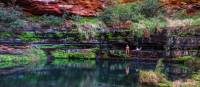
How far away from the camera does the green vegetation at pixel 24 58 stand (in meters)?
38.7

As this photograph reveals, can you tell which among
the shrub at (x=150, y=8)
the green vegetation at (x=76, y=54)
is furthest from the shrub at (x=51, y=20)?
the shrub at (x=150, y=8)

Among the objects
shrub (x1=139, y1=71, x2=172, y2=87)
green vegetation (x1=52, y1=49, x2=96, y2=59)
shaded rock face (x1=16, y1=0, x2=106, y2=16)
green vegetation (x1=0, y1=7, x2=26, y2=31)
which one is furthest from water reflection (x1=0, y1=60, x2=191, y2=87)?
shaded rock face (x1=16, y1=0, x2=106, y2=16)

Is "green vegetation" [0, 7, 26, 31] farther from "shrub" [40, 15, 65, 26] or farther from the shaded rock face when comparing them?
the shaded rock face

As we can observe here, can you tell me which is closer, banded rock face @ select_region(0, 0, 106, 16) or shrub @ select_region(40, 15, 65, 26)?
shrub @ select_region(40, 15, 65, 26)

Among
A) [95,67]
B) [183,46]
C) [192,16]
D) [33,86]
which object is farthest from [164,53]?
[33,86]

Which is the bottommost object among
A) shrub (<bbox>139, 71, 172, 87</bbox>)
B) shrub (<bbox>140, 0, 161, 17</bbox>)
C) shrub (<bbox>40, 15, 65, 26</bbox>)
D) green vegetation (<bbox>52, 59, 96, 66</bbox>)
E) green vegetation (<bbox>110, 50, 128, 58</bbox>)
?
green vegetation (<bbox>52, 59, 96, 66</bbox>)

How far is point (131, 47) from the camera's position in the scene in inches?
1794

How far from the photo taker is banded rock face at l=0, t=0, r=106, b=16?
55.7 m

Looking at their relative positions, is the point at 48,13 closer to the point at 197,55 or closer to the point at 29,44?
the point at 29,44

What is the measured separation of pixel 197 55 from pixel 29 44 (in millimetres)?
17472

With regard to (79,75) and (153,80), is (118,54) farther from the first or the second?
→ (153,80)

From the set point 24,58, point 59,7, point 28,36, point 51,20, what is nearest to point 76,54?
point 24,58

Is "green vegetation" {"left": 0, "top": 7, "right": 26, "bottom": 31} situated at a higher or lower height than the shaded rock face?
lower

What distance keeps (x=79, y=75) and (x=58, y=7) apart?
23.8 m
